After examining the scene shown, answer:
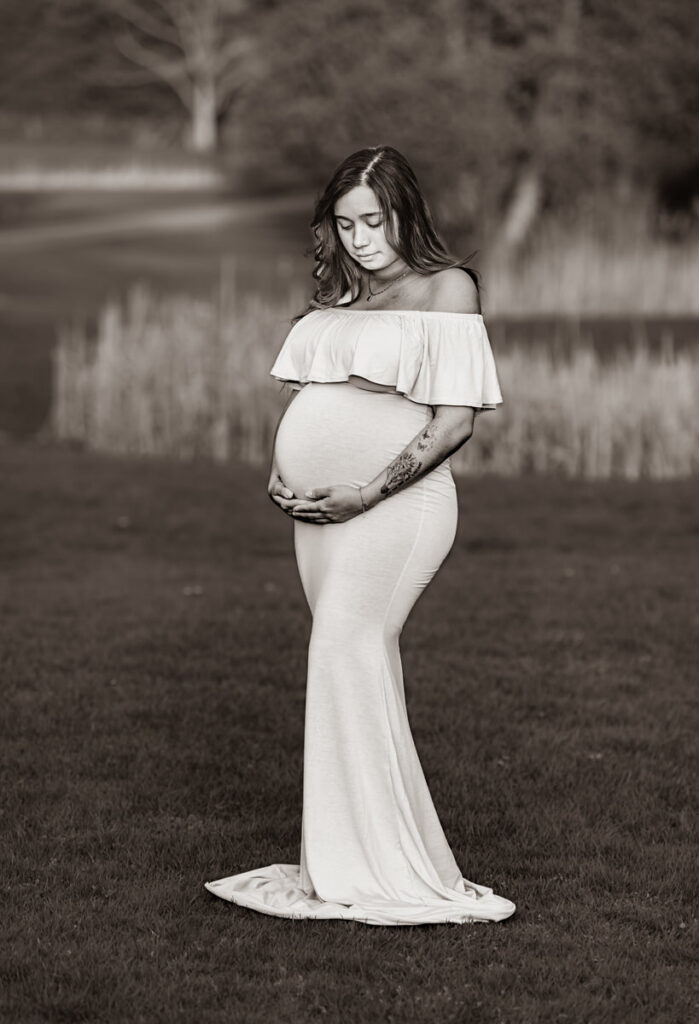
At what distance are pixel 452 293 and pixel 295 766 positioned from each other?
266 cm

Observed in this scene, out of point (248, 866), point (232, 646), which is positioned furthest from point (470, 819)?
point (232, 646)

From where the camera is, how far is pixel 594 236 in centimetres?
2266

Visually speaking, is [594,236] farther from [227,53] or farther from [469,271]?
[227,53]

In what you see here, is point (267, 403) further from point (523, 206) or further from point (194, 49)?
point (194, 49)

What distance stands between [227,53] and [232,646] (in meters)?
45.5

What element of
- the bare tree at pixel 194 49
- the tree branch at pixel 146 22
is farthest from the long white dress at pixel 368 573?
the tree branch at pixel 146 22

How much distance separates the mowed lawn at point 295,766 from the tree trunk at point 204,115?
133 feet

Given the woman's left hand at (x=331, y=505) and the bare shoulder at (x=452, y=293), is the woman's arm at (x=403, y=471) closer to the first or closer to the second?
the woman's left hand at (x=331, y=505)

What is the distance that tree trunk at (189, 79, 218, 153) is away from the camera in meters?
51.6

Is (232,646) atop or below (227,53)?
below

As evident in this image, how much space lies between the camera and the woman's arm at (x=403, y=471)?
4.84 m

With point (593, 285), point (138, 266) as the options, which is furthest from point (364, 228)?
point (138, 266)

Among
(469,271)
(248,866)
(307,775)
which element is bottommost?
(248,866)

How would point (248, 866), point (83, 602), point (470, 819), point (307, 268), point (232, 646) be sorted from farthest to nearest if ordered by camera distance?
point (307, 268) → point (83, 602) → point (232, 646) → point (470, 819) → point (248, 866)
